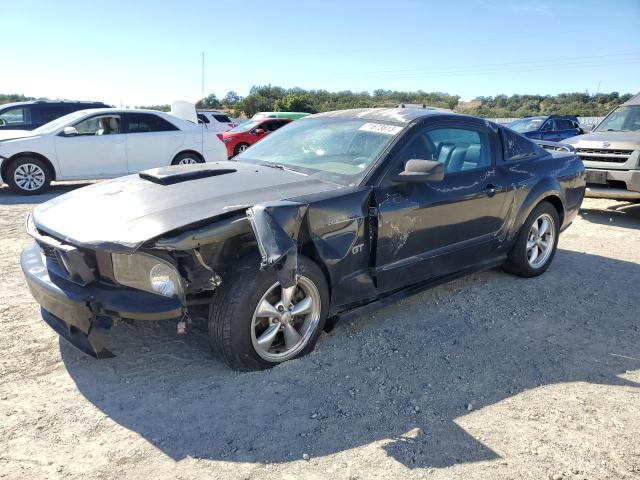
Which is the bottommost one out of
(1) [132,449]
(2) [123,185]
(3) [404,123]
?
(1) [132,449]

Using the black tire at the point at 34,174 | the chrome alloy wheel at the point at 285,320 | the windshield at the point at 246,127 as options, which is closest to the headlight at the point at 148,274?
the chrome alloy wheel at the point at 285,320

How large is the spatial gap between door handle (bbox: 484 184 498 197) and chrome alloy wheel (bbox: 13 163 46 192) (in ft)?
26.7

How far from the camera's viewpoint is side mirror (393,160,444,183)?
3369mm

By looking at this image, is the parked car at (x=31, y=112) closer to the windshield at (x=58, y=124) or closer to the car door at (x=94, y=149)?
the windshield at (x=58, y=124)

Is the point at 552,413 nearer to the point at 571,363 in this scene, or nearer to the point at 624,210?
the point at 571,363

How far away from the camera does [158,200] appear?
3074mm

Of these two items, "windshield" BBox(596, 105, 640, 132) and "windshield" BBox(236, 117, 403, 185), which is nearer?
"windshield" BBox(236, 117, 403, 185)

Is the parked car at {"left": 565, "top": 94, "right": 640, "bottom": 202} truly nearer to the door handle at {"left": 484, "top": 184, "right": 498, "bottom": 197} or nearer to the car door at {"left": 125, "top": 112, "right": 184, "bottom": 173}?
the door handle at {"left": 484, "top": 184, "right": 498, "bottom": 197}

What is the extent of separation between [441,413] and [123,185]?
8.49 ft

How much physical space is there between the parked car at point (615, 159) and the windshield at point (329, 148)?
5630 mm

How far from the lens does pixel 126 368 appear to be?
3.12 meters

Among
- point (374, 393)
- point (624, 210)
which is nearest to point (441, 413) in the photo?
point (374, 393)

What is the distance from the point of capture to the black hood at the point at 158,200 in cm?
273

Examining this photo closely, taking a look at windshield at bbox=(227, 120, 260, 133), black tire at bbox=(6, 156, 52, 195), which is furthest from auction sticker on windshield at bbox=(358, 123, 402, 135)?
windshield at bbox=(227, 120, 260, 133)
